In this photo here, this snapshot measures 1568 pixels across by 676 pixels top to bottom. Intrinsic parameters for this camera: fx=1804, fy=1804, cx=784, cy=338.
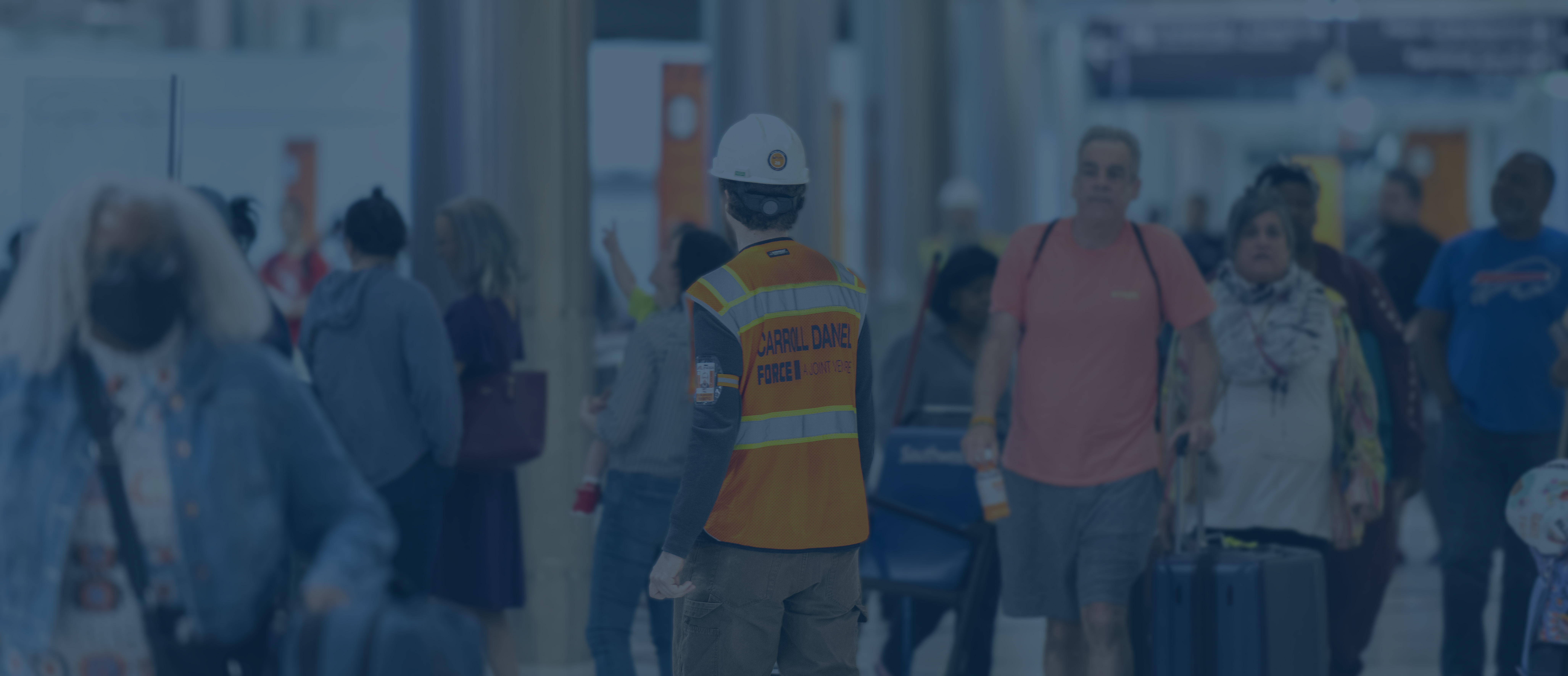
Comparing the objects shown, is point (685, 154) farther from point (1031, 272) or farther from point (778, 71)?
point (1031, 272)

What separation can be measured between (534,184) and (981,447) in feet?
8.52

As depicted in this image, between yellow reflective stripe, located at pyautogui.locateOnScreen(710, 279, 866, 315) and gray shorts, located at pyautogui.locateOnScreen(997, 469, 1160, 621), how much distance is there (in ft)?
4.41

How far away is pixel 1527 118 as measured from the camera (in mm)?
31547

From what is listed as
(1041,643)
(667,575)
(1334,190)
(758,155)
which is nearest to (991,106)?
→ (1041,643)

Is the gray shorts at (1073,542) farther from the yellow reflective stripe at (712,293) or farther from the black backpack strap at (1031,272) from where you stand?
the yellow reflective stripe at (712,293)

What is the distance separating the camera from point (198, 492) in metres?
2.36

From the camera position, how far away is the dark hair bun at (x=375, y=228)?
4891mm

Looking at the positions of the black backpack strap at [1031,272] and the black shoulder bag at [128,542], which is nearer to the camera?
the black shoulder bag at [128,542]

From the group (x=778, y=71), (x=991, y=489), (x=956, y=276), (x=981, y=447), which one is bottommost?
(x=991, y=489)

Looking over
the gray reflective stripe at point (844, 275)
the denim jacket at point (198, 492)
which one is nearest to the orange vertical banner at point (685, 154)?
the gray reflective stripe at point (844, 275)

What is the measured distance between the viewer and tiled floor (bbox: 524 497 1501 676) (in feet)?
20.7

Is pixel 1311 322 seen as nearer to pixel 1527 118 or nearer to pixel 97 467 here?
pixel 97 467

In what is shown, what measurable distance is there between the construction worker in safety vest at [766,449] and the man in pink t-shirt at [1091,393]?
1.17 metres

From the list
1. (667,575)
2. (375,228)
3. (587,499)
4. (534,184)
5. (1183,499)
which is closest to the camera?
(667,575)
